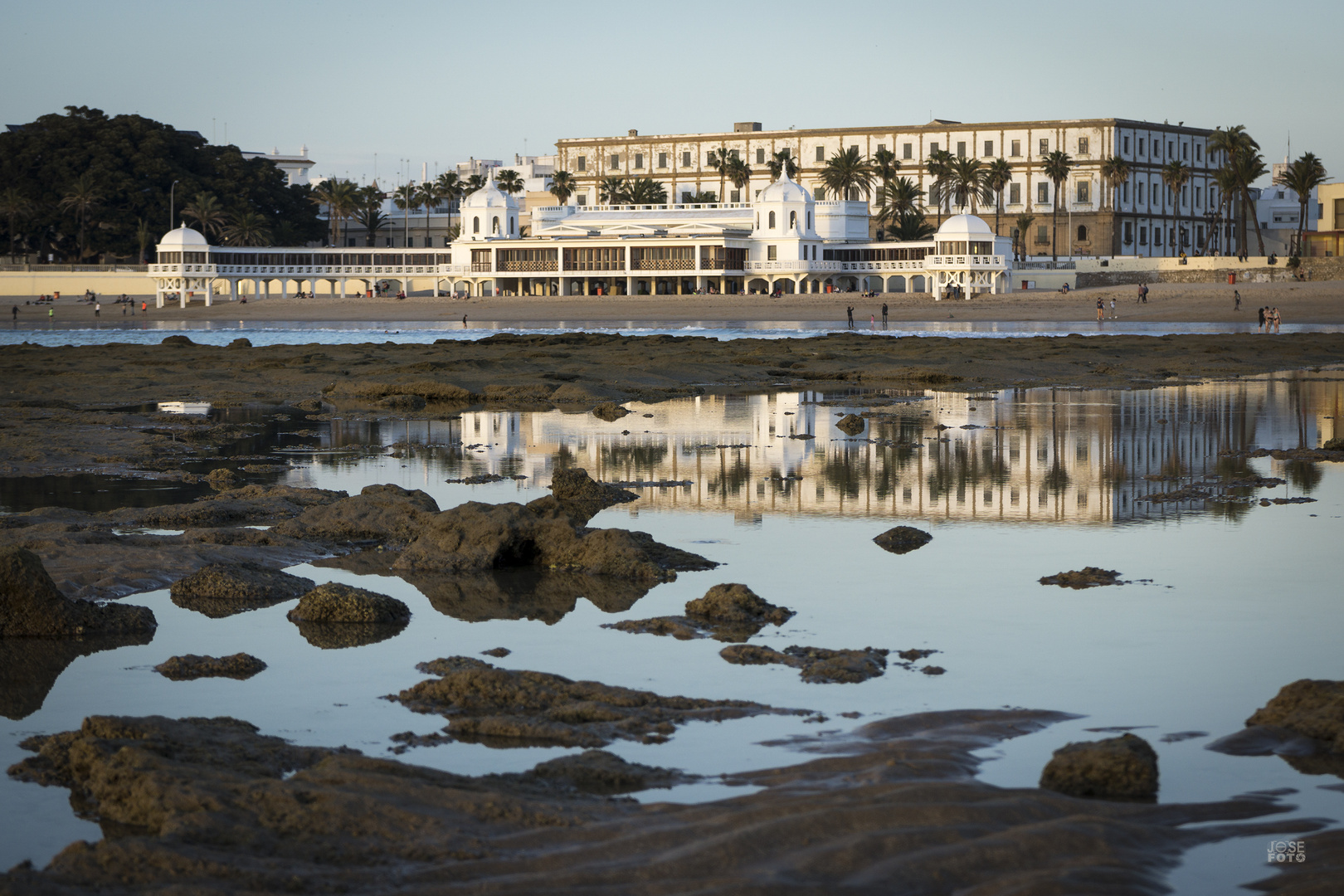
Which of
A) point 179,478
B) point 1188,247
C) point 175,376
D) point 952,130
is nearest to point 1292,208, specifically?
point 1188,247

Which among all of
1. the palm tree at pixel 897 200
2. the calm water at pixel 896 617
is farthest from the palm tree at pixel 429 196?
the calm water at pixel 896 617

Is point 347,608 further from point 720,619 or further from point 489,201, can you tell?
point 489,201

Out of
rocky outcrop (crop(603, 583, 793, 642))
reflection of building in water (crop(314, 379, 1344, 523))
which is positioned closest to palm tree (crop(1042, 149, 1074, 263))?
reflection of building in water (crop(314, 379, 1344, 523))

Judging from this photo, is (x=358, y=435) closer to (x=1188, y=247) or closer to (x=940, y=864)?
(x=940, y=864)

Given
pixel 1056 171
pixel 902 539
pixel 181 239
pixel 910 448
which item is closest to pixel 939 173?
pixel 1056 171

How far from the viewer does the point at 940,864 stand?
15.2 ft

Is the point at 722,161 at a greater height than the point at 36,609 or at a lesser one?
greater

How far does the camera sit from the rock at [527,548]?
9.69m

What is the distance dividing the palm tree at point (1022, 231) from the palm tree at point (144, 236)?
66496 mm

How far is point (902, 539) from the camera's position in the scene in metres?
10.7

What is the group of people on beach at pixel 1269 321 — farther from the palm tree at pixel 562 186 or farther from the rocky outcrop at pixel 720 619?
the palm tree at pixel 562 186

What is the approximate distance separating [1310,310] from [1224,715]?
69.8m

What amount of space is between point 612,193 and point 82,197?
4405 centimetres

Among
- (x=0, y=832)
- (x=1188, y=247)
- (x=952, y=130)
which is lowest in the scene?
(x=0, y=832)
